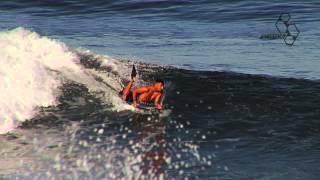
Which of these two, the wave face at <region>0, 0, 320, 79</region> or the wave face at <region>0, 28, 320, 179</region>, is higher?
the wave face at <region>0, 28, 320, 179</region>

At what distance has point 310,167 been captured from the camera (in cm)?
984

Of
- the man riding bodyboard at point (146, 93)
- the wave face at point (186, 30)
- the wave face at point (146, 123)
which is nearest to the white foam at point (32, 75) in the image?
the wave face at point (146, 123)

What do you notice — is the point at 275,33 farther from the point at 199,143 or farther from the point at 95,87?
the point at 199,143

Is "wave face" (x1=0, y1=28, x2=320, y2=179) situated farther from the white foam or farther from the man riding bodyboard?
the man riding bodyboard

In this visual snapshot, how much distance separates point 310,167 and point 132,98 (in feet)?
15.0

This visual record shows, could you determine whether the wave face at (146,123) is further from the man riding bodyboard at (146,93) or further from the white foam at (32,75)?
the man riding bodyboard at (146,93)

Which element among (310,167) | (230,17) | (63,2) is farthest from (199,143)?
(63,2)

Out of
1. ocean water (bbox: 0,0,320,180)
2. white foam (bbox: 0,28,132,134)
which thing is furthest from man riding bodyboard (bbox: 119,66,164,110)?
white foam (bbox: 0,28,132,134)

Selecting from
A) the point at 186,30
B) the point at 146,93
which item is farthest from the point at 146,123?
the point at 186,30

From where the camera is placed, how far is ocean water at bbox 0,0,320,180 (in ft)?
32.3

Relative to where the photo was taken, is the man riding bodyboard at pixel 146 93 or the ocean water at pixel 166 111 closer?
the ocean water at pixel 166 111

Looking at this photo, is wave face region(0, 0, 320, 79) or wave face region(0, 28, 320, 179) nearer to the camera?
wave face region(0, 28, 320, 179)

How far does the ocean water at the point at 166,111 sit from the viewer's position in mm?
9836

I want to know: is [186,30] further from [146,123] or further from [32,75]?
[146,123]
